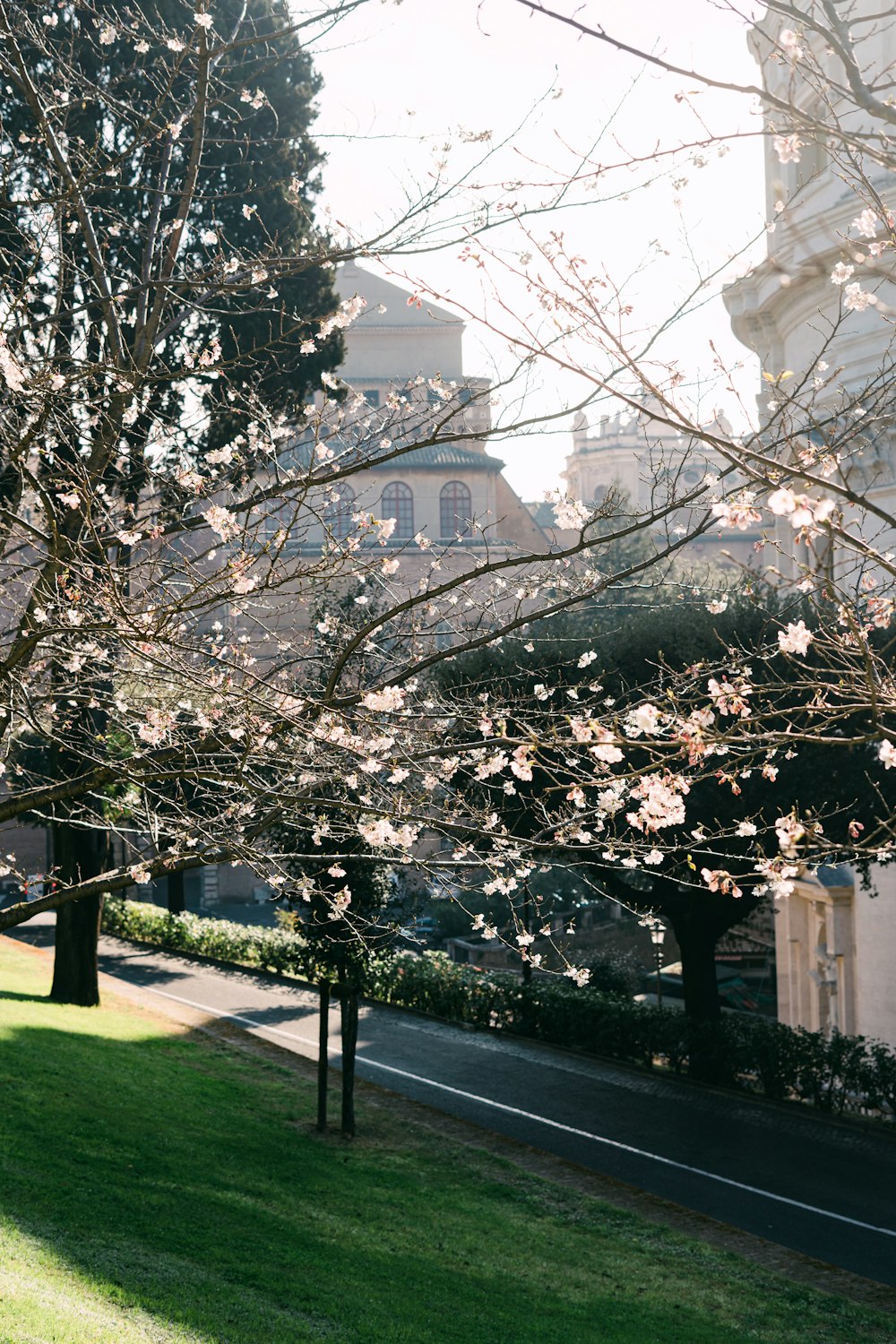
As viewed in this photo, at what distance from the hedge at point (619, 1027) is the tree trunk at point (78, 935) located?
125 inches

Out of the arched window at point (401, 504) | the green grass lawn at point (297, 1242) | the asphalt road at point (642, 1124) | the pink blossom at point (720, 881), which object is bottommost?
the asphalt road at point (642, 1124)

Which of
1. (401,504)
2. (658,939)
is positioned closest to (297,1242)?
(658,939)

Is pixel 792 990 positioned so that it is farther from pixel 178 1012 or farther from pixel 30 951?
pixel 30 951

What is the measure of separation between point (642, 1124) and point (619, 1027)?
14.7ft

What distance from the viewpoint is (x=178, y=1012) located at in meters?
21.2

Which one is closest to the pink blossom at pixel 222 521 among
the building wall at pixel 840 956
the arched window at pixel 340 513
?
the arched window at pixel 340 513

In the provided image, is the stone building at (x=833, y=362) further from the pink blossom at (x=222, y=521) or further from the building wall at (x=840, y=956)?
the pink blossom at (x=222, y=521)

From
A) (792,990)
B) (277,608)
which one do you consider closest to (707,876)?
(277,608)

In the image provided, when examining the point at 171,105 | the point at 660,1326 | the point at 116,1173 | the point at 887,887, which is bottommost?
the point at 660,1326

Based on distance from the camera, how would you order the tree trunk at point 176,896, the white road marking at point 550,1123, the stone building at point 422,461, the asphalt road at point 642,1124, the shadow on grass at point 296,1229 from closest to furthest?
the shadow on grass at point 296,1229 < the asphalt road at point 642,1124 < the white road marking at point 550,1123 < the tree trunk at point 176,896 < the stone building at point 422,461

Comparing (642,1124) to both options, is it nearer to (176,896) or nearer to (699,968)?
(699,968)

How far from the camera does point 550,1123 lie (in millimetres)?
16297

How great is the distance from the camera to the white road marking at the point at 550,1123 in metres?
13.0

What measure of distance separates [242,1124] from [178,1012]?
7.94 m
